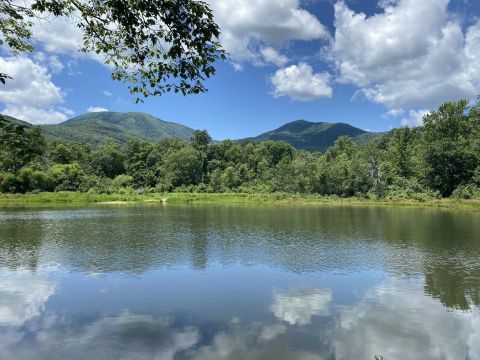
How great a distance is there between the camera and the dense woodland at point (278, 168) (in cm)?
8262

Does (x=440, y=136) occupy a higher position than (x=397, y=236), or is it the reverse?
(x=440, y=136)

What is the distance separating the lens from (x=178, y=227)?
131ft

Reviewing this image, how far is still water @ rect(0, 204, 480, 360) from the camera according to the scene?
11.9m

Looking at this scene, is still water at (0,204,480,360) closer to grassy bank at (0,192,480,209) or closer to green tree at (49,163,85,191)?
grassy bank at (0,192,480,209)

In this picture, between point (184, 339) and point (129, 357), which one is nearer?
point (129, 357)

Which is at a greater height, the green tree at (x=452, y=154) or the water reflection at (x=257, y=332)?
the green tree at (x=452, y=154)

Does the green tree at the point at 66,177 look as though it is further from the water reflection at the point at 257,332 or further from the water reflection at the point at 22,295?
the water reflection at the point at 257,332

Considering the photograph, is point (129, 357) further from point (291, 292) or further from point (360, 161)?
point (360, 161)

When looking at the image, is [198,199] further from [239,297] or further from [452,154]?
[239,297]

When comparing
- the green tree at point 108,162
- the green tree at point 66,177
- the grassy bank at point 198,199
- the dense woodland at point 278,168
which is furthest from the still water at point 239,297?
the green tree at point 108,162

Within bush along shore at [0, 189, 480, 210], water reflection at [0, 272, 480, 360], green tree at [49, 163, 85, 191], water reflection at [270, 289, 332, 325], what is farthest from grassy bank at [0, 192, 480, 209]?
water reflection at [0, 272, 480, 360]

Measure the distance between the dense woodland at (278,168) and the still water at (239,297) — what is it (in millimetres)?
33244

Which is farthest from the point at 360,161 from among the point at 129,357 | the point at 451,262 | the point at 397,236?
the point at 129,357

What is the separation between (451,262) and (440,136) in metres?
76.1
